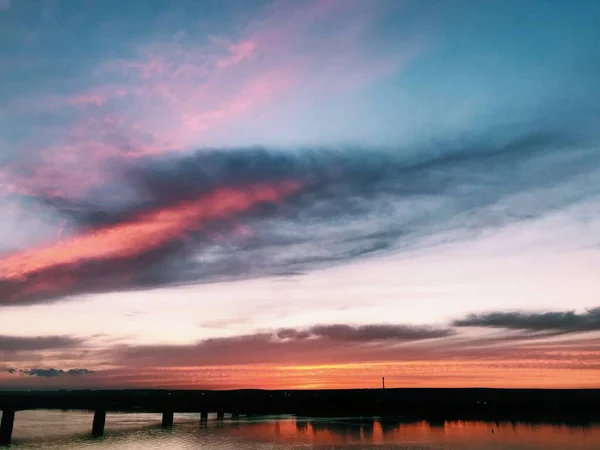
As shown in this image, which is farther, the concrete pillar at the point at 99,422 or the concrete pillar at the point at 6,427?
the concrete pillar at the point at 99,422

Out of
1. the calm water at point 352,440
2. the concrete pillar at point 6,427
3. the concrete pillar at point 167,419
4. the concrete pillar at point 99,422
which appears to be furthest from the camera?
the concrete pillar at point 167,419

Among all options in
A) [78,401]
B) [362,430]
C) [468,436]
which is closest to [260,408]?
[362,430]

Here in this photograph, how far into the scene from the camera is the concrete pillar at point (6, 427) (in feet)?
438

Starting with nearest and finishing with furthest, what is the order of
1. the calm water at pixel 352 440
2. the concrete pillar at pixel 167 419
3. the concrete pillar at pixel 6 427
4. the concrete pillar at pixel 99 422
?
1. the calm water at pixel 352 440
2. the concrete pillar at pixel 6 427
3. the concrete pillar at pixel 99 422
4. the concrete pillar at pixel 167 419

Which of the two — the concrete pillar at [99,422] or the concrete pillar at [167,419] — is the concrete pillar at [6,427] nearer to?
the concrete pillar at [99,422]

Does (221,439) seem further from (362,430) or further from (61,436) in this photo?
(61,436)

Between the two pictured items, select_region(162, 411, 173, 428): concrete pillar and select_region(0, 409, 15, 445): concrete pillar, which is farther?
select_region(162, 411, 173, 428): concrete pillar

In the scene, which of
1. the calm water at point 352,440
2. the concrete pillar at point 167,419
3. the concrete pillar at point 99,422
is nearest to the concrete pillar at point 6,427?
the calm water at point 352,440

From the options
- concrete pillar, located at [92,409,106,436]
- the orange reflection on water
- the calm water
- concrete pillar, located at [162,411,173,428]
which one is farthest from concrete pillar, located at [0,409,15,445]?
concrete pillar, located at [162,411,173,428]

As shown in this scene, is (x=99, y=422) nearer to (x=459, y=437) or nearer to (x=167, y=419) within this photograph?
(x=167, y=419)

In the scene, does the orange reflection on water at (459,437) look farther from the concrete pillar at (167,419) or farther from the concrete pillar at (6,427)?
the concrete pillar at (6,427)

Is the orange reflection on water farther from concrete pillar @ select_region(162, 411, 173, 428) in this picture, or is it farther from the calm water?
concrete pillar @ select_region(162, 411, 173, 428)

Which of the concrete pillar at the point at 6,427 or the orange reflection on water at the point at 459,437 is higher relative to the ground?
the concrete pillar at the point at 6,427

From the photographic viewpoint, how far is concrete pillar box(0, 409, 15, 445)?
133 m
